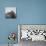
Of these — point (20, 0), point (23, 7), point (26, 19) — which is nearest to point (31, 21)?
point (26, 19)

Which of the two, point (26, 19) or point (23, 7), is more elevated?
point (23, 7)

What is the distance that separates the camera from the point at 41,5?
3.22 metres

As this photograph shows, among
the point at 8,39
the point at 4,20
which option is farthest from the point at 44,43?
the point at 4,20

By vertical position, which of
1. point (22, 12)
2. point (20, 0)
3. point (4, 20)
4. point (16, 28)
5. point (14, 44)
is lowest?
point (14, 44)

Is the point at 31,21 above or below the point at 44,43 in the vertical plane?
above

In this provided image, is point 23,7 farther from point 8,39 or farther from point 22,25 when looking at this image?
point 8,39

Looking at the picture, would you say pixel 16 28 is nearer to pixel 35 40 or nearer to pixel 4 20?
pixel 4 20

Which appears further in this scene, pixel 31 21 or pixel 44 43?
pixel 31 21

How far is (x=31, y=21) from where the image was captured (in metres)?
3.23

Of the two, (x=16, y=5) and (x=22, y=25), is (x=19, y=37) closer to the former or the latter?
(x=22, y=25)

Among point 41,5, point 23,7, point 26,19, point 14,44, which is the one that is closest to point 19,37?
point 14,44

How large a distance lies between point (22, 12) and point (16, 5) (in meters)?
0.24

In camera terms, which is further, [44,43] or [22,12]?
[22,12]

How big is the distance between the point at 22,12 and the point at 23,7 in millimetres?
134
